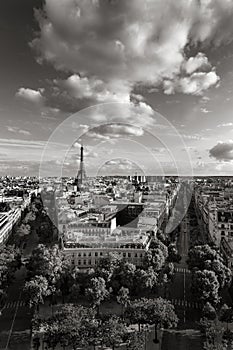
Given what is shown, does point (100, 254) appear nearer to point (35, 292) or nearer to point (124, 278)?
point (124, 278)

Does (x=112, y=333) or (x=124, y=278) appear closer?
(x=112, y=333)

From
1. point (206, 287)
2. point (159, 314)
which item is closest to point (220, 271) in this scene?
point (206, 287)

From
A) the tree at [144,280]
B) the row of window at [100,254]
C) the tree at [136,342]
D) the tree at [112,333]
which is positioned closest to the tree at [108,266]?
the tree at [144,280]

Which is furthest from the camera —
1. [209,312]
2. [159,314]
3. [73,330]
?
[209,312]

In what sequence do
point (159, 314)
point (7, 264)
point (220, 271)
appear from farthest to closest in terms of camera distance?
point (7, 264) < point (220, 271) < point (159, 314)

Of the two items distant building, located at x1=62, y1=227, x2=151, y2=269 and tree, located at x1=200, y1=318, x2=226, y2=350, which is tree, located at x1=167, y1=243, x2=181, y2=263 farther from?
tree, located at x1=200, y1=318, x2=226, y2=350

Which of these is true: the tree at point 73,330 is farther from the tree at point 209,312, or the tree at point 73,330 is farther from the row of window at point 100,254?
the row of window at point 100,254

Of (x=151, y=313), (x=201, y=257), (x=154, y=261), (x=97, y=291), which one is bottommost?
(x=151, y=313)
